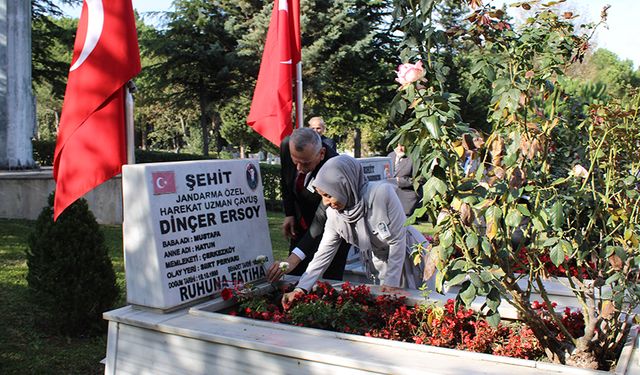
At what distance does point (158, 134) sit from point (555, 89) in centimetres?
5225

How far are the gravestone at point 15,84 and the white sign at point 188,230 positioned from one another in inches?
424

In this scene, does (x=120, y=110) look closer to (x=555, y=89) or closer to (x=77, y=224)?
(x=77, y=224)

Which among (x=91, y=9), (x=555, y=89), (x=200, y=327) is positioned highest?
(x=91, y=9)

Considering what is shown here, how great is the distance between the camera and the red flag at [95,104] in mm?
4566

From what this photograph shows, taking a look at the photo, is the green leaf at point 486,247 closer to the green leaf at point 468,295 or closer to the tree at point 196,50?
the green leaf at point 468,295

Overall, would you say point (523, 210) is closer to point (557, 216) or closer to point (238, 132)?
point (557, 216)

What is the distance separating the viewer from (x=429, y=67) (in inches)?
121

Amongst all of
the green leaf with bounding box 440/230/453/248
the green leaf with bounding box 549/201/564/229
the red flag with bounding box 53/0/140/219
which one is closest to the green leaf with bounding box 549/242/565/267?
the green leaf with bounding box 549/201/564/229

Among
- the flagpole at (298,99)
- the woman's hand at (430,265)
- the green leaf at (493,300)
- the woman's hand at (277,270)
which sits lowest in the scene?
the woman's hand at (277,270)

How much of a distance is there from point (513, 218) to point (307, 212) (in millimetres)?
2740

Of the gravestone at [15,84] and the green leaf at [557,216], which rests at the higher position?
the gravestone at [15,84]

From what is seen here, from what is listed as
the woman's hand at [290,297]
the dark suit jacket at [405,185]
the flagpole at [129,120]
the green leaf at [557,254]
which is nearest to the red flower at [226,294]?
the woman's hand at [290,297]

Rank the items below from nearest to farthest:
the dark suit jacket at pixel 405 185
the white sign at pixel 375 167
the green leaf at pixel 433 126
Answer: the green leaf at pixel 433 126
the white sign at pixel 375 167
the dark suit jacket at pixel 405 185

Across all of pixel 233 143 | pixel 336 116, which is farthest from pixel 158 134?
pixel 336 116
